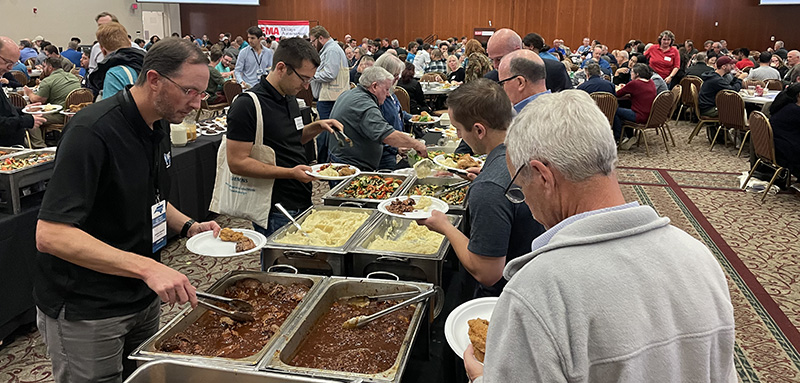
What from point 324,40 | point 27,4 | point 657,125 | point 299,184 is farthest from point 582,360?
point 27,4

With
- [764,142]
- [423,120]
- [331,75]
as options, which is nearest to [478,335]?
[423,120]

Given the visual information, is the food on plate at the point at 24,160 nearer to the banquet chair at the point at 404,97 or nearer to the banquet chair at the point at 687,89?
the banquet chair at the point at 404,97

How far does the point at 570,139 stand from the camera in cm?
90

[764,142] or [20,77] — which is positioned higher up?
[20,77]

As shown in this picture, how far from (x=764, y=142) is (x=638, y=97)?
2.18 metres

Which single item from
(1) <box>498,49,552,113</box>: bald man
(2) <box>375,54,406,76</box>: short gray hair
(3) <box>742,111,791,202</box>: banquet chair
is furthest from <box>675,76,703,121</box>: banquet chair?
(1) <box>498,49,552,113</box>: bald man

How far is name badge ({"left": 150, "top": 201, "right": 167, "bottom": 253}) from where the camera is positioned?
1654mm

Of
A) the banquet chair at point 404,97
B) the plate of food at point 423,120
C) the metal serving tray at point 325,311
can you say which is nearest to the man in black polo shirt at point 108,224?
the metal serving tray at point 325,311

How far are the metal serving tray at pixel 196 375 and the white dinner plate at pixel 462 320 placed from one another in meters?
0.40

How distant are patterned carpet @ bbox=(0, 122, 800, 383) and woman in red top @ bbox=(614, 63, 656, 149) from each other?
493mm

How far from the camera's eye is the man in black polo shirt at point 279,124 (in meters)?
2.44

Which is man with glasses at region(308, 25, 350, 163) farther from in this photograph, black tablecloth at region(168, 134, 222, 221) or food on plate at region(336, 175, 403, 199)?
food on plate at region(336, 175, 403, 199)

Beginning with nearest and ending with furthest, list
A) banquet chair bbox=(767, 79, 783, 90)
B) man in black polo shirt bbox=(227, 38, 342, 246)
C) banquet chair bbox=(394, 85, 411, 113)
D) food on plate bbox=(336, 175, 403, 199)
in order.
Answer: man in black polo shirt bbox=(227, 38, 342, 246) → food on plate bbox=(336, 175, 403, 199) → banquet chair bbox=(394, 85, 411, 113) → banquet chair bbox=(767, 79, 783, 90)

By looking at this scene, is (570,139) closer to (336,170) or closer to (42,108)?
(336,170)
